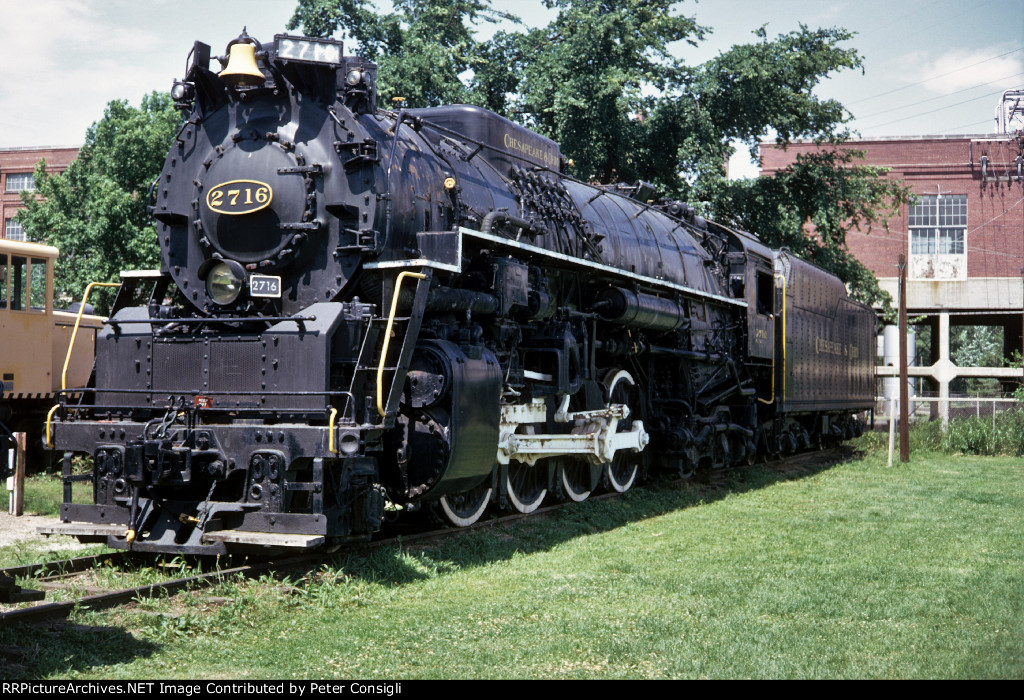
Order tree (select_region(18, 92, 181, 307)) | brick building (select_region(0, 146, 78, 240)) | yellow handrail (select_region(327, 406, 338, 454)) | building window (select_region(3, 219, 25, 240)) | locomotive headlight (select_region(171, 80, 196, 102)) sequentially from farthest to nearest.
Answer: brick building (select_region(0, 146, 78, 240)) < building window (select_region(3, 219, 25, 240)) < tree (select_region(18, 92, 181, 307)) < locomotive headlight (select_region(171, 80, 196, 102)) < yellow handrail (select_region(327, 406, 338, 454))

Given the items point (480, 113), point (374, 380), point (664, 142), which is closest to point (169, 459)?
point (374, 380)

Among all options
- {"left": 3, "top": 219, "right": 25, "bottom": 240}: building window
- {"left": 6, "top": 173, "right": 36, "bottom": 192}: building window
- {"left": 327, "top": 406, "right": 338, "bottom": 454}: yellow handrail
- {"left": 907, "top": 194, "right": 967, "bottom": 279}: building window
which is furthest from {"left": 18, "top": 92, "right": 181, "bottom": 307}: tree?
{"left": 907, "top": 194, "right": 967, "bottom": 279}: building window

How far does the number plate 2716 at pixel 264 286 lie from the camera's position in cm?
805

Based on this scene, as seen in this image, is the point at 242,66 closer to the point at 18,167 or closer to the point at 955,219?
the point at 955,219

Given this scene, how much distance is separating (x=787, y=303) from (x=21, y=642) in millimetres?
14404

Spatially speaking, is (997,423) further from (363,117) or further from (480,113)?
(363,117)

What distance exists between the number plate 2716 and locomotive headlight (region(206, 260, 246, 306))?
16 centimetres

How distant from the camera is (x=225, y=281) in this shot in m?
8.29

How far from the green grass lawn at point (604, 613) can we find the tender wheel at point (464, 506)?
293 mm

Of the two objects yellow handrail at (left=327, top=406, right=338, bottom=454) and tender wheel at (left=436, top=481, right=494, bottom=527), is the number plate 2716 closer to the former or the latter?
yellow handrail at (left=327, top=406, right=338, bottom=454)

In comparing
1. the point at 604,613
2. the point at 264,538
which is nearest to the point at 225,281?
the point at 264,538

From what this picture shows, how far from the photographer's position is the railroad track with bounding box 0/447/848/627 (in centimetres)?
579

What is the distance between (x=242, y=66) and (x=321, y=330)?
2513 millimetres

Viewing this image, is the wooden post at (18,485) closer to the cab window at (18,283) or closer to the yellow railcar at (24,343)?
the yellow railcar at (24,343)
